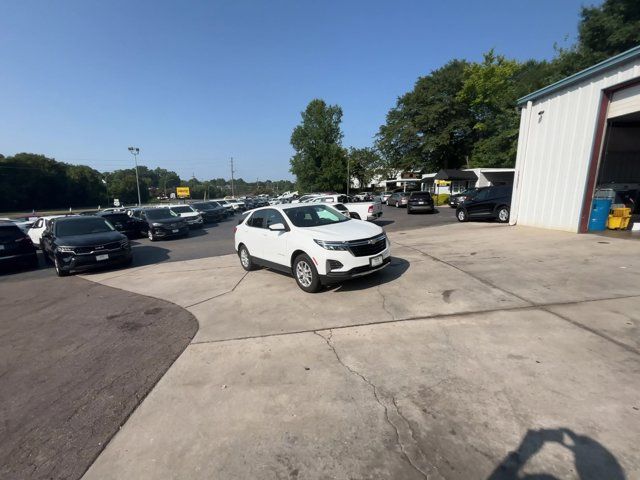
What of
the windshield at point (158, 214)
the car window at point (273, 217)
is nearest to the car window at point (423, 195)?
the windshield at point (158, 214)

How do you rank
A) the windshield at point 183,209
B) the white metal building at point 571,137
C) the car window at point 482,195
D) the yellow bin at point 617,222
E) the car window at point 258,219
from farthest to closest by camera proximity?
the windshield at point 183,209 → the car window at point 482,195 → the yellow bin at point 617,222 → the white metal building at point 571,137 → the car window at point 258,219

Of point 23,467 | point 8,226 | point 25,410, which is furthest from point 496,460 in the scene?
point 8,226

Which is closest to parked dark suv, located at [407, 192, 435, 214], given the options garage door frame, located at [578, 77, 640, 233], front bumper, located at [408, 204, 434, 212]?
front bumper, located at [408, 204, 434, 212]

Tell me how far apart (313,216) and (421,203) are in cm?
1738

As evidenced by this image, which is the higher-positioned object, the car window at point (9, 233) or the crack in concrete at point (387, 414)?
the car window at point (9, 233)

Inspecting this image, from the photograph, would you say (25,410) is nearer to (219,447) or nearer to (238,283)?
(219,447)

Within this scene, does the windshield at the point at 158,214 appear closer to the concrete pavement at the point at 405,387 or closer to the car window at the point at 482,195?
the concrete pavement at the point at 405,387

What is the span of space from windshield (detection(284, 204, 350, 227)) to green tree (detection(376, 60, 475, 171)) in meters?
43.2

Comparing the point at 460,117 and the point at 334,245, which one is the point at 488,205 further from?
the point at 460,117

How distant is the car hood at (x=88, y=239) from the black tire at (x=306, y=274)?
6438 mm

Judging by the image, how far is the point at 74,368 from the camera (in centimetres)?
375

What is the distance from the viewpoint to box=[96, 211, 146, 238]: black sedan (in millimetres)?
16000

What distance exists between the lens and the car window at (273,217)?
6520 mm

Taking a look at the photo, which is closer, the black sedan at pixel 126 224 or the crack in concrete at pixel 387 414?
the crack in concrete at pixel 387 414
